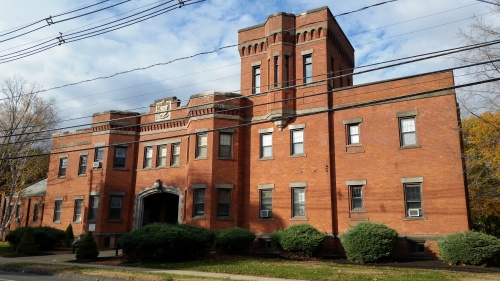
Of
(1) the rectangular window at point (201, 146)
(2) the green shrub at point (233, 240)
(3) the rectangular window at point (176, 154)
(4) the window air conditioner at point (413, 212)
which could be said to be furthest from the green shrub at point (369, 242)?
(3) the rectangular window at point (176, 154)

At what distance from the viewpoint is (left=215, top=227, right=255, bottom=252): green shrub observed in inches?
831

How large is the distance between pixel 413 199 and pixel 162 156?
686 inches

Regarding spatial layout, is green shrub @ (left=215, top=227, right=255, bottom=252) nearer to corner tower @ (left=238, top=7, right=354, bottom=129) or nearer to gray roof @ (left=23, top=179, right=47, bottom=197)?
corner tower @ (left=238, top=7, right=354, bottom=129)

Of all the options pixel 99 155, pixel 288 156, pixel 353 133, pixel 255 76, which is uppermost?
pixel 255 76

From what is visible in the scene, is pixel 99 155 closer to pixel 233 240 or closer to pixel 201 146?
pixel 201 146

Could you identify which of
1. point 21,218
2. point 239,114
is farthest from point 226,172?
point 21,218

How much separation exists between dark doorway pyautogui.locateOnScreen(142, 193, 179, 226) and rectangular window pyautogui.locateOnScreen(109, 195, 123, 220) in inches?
69.5

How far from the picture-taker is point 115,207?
29406mm

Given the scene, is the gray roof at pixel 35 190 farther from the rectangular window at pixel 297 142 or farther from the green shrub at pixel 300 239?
the green shrub at pixel 300 239

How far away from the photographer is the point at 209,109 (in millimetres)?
25062

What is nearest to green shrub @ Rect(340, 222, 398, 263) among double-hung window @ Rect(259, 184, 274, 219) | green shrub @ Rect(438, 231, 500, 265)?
green shrub @ Rect(438, 231, 500, 265)

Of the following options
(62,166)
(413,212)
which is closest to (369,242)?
(413,212)

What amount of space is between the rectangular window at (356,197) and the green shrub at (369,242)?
2598mm

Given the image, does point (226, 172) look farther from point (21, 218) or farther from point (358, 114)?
point (21, 218)
